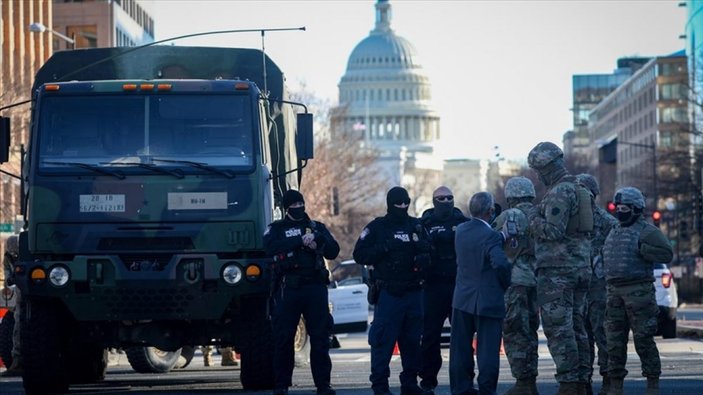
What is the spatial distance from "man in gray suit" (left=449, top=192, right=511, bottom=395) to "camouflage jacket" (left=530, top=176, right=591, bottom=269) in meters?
0.33

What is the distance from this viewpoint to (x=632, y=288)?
16500mm

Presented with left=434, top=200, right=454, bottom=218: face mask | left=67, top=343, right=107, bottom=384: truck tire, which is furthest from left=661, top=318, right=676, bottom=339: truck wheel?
left=434, top=200, right=454, bottom=218: face mask

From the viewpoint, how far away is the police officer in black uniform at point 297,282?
17234 mm

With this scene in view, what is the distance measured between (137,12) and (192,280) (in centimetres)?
7968

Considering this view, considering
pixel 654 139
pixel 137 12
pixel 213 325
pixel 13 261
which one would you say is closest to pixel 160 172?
pixel 213 325

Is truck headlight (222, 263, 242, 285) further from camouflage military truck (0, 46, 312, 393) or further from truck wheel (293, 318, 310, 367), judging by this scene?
truck wheel (293, 318, 310, 367)

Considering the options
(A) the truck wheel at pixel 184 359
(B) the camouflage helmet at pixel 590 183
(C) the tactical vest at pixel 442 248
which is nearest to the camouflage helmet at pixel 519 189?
(B) the camouflage helmet at pixel 590 183

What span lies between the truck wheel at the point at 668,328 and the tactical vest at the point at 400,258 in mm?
17090

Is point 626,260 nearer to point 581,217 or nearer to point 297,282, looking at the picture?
point 581,217

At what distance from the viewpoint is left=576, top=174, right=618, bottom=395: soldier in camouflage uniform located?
1753cm

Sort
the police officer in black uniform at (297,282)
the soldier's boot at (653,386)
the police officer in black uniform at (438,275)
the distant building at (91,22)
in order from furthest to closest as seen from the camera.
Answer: the distant building at (91,22)
the police officer in black uniform at (438,275)
the police officer in black uniform at (297,282)
the soldier's boot at (653,386)

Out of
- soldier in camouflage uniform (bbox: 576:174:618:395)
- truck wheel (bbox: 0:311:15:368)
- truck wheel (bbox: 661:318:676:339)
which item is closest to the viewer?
soldier in camouflage uniform (bbox: 576:174:618:395)

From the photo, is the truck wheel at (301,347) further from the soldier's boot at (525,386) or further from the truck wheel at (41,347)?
the soldier's boot at (525,386)

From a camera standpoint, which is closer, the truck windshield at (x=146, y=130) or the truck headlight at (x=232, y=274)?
the truck headlight at (x=232, y=274)
